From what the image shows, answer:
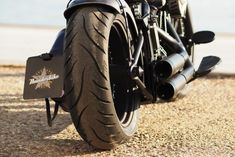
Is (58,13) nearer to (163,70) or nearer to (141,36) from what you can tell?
(163,70)

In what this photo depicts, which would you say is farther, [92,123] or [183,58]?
[183,58]

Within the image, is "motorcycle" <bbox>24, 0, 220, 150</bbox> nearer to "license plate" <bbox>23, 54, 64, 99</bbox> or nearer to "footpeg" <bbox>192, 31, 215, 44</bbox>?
"license plate" <bbox>23, 54, 64, 99</bbox>

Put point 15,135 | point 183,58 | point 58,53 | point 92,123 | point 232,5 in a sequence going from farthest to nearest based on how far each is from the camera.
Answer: point 232,5 < point 183,58 < point 15,135 < point 58,53 < point 92,123

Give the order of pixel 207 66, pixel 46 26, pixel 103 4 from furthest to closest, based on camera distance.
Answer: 1. pixel 46 26
2. pixel 207 66
3. pixel 103 4

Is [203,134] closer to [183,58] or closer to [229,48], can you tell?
[183,58]

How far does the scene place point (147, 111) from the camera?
491cm

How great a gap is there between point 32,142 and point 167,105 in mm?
1623

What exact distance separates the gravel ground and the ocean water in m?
4.03

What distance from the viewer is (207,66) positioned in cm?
484

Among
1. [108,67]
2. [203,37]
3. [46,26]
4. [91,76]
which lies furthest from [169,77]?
[46,26]

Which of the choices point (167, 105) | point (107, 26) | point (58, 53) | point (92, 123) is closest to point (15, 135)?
point (58, 53)

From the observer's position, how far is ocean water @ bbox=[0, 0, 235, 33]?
9.72 meters

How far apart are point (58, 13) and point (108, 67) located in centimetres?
748

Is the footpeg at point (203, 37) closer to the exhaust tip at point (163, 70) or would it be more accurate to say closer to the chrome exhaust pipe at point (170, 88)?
the chrome exhaust pipe at point (170, 88)
